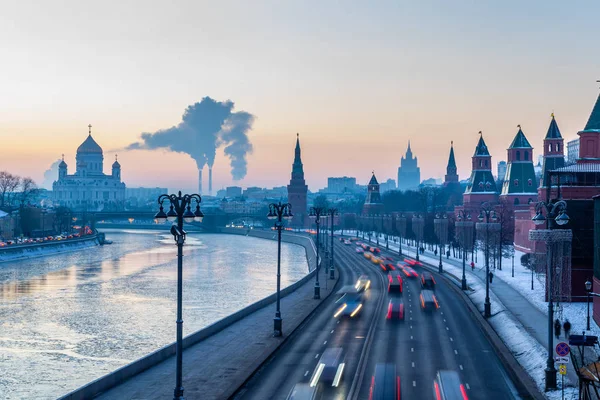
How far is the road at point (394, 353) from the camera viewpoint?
→ 2486 cm

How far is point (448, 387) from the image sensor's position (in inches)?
939

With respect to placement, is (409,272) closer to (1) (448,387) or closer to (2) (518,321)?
(2) (518,321)

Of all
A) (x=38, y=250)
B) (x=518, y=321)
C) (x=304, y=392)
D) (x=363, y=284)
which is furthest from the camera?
(x=38, y=250)

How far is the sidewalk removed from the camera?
92.8ft

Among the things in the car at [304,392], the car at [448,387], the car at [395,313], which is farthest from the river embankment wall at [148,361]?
the car at [448,387]

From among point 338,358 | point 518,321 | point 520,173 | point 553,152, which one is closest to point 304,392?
point 338,358

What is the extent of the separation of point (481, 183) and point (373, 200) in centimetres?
7190

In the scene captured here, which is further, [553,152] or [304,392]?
[553,152]

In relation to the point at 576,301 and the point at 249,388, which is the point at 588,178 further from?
the point at 249,388

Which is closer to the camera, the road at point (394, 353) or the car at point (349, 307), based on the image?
the road at point (394, 353)

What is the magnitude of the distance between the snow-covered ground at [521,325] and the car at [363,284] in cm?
892

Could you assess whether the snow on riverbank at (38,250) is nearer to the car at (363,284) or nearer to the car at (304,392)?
the car at (363,284)

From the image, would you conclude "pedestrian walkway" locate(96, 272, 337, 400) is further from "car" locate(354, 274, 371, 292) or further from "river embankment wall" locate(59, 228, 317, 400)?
"car" locate(354, 274, 371, 292)

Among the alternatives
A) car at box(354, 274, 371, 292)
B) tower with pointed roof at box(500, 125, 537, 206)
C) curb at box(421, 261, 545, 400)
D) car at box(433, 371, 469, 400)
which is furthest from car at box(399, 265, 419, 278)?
car at box(433, 371, 469, 400)
